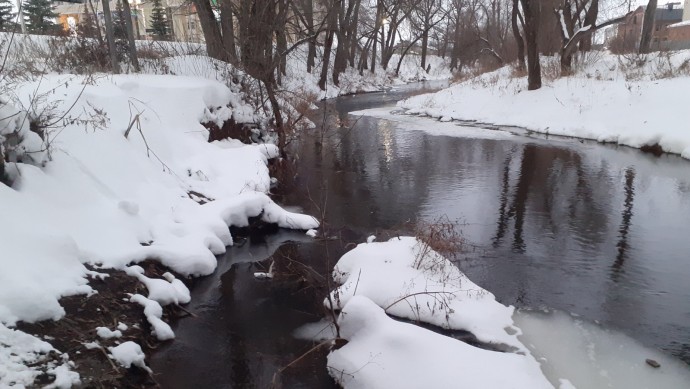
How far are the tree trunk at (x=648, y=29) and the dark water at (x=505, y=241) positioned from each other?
795 centimetres

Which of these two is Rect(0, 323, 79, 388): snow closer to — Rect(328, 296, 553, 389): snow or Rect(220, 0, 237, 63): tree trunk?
Rect(328, 296, 553, 389): snow

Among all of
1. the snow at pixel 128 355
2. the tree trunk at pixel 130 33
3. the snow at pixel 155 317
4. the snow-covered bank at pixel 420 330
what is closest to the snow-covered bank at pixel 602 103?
the snow-covered bank at pixel 420 330

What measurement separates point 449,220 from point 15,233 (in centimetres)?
614

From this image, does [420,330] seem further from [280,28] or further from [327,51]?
[327,51]

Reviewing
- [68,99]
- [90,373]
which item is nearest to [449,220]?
[90,373]

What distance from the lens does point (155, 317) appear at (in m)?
5.12

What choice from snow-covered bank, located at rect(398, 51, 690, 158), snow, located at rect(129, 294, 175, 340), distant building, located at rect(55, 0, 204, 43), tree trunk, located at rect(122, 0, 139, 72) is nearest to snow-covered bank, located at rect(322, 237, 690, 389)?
snow, located at rect(129, 294, 175, 340)

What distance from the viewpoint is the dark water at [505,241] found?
4883 mm

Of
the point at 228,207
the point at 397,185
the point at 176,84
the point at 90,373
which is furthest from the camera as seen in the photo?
the point at 176,84

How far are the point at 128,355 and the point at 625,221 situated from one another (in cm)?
757

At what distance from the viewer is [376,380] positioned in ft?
13.8

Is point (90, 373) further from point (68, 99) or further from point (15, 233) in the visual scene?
point (68, 99)

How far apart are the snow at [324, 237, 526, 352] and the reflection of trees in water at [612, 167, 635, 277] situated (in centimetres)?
203

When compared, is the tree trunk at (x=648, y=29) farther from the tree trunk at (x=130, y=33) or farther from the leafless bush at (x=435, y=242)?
the tree trunk at (x=130, y=33)
